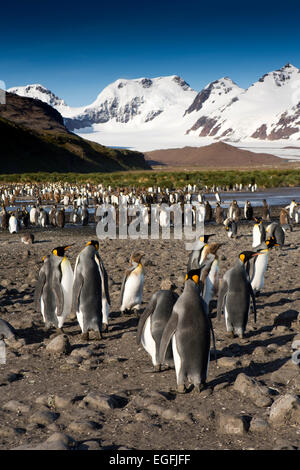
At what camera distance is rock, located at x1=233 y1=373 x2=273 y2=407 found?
3939 millimetres

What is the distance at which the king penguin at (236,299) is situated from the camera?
5832 millimetres

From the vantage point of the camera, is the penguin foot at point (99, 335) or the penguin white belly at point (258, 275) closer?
the penguin foot at point (99, 335)

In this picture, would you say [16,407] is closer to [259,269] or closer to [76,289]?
[76,289]

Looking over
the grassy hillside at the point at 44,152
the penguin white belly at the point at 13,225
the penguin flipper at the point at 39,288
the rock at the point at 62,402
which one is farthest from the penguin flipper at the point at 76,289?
the grassy hillside at the point at 44,152

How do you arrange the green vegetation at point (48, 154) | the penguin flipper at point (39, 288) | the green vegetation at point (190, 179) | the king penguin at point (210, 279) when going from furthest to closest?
the green vegetation at point (48, 154)
the green vegetation at point (190, 179)
the king penguin at point (210, 279)
the penguin flipper at point (39, 288)

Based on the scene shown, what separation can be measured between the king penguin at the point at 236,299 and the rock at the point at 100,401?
7.46ft

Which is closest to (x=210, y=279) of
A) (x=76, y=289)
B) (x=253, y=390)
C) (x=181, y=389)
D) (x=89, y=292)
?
(x=89, y=292)

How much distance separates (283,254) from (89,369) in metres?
8.09

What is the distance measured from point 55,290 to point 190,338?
2448 mm

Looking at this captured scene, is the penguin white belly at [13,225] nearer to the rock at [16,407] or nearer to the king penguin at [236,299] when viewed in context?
the king penguin at [236,299]

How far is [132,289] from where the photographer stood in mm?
6828

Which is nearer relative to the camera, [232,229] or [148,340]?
[148,340]

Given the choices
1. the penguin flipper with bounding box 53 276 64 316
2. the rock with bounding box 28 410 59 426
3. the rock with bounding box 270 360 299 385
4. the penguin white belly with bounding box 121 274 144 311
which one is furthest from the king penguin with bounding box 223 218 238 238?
the rock with bounding box 28 410 59 426
